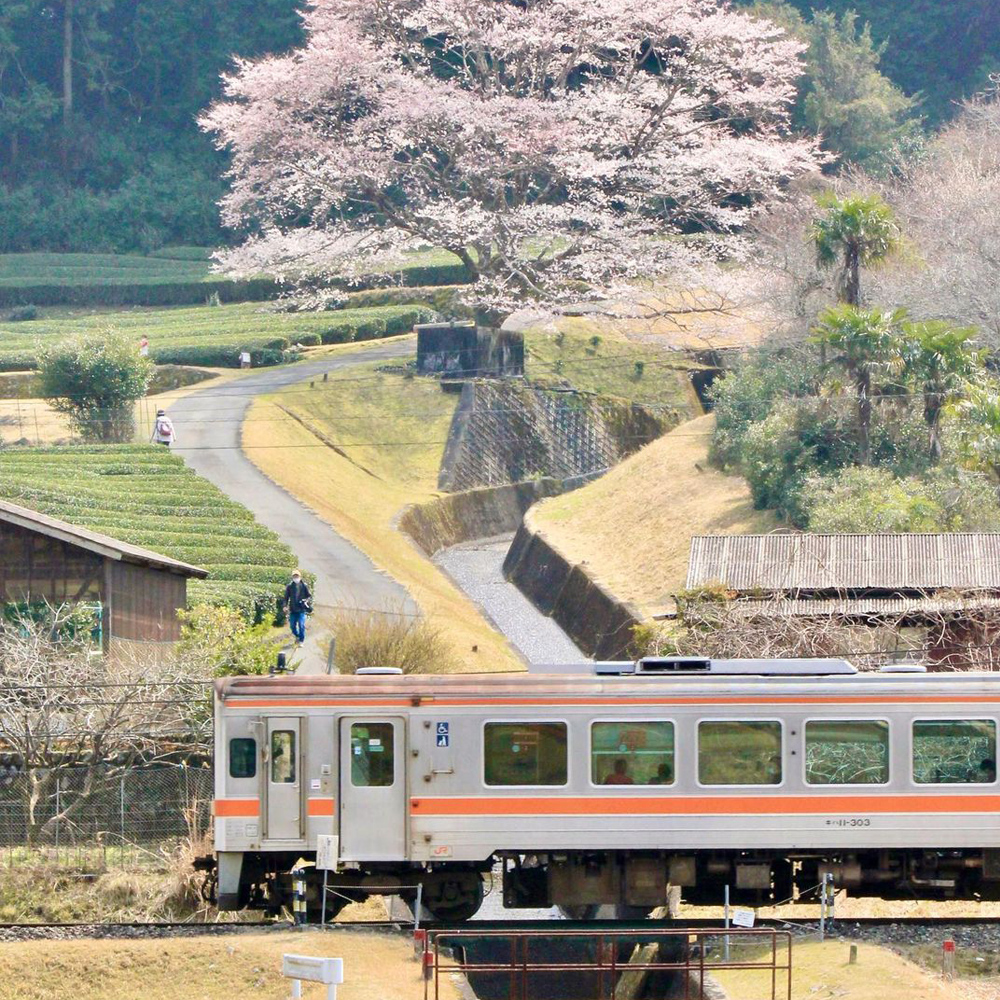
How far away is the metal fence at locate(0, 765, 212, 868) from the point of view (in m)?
18.8

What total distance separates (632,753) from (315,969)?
425cm

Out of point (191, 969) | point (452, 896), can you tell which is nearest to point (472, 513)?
point (452, 896)

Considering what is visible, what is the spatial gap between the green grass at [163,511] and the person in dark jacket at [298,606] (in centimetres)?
177

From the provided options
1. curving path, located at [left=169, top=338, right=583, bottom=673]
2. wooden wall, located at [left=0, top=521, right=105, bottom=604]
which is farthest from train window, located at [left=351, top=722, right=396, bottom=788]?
curving path, located at [left=169, top=338, right=583, bottom=673]

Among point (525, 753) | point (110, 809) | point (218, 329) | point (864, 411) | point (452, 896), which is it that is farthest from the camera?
point (218, 329)

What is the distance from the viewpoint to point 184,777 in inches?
758

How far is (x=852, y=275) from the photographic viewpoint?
115ft

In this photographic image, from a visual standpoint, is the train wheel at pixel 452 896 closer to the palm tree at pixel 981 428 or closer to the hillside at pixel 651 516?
the hillside at pixel 651 516

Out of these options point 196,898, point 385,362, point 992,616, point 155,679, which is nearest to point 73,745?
point 155,679

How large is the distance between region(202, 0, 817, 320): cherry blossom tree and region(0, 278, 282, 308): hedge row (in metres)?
14.5

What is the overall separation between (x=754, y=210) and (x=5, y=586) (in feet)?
105

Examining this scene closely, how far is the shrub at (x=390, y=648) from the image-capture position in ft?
→ 76.7

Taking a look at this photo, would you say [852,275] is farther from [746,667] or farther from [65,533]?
[746,667]

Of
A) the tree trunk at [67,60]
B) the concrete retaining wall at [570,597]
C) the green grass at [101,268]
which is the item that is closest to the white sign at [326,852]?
the concrete retaining wall at [570,597]
